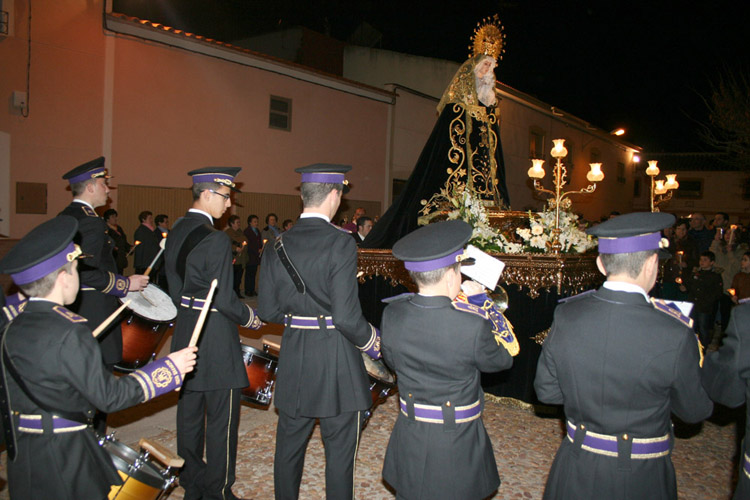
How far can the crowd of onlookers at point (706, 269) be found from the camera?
740 cm

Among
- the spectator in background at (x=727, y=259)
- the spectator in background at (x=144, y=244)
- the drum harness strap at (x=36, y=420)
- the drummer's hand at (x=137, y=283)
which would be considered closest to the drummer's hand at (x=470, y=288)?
the drum harness strap at (x=36, y=420)

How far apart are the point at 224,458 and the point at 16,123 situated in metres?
8.76

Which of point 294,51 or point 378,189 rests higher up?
point 294,51

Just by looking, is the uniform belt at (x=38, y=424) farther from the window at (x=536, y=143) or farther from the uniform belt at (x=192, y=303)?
the window at (x=536, y=143)

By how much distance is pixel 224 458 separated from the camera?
3.23 meters

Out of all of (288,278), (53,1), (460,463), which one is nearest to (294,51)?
(53,1)

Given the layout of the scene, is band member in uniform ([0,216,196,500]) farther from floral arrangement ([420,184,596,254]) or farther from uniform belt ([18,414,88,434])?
floral arrangement ([420,184,596,254])

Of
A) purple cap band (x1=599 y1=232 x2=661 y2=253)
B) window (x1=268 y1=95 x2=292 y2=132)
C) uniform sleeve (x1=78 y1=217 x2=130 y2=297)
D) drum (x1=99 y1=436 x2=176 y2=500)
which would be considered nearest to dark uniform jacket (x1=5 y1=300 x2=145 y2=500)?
drum (x1=99 y1=436 x2=176 y2=500)

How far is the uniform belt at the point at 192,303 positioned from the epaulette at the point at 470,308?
5.36ft

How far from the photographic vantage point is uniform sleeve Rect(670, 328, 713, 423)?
6.56 ft

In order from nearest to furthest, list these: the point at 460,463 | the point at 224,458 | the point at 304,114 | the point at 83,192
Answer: the point at 460,463 → the point at 224,458 → the point at 83,192 → the point at 304,114

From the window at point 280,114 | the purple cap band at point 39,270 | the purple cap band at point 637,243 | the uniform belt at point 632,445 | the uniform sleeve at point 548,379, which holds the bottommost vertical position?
the uniform belt at point 632,445

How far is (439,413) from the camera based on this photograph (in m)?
2.35

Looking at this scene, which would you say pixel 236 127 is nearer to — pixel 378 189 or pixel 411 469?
pixel 378 189
